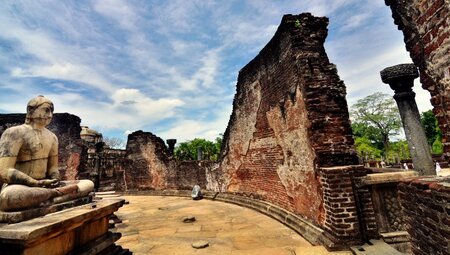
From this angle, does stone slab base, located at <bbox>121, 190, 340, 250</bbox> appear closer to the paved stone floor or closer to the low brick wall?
the paved stone floor

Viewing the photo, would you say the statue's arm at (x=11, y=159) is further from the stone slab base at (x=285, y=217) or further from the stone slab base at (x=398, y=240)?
the stone slab base at (x=398, y=240)

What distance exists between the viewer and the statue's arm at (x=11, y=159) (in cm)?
269

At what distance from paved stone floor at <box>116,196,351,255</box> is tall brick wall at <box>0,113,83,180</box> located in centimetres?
869

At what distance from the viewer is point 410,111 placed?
200 inches

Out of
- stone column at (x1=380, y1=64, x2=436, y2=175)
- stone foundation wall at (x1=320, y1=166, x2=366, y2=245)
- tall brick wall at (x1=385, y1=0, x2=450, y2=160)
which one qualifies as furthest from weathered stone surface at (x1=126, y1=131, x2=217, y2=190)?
tall brick wall at (x1=385, y1=0, x2=450, y2=160)

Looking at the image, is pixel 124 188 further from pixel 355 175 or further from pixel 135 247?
pixel 355 175

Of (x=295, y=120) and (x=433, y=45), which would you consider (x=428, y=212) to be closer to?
(x=433, y=45)

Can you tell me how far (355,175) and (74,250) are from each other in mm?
4072

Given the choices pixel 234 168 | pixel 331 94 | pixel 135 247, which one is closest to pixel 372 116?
pixel 234 168

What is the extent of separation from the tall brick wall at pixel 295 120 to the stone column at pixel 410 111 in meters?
1.60

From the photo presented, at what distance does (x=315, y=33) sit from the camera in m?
4.69

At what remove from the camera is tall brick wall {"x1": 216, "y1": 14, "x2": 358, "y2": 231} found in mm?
4135

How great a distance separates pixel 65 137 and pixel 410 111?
16202mm

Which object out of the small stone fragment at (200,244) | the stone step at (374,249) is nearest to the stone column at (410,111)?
the stone step at (374,249)
